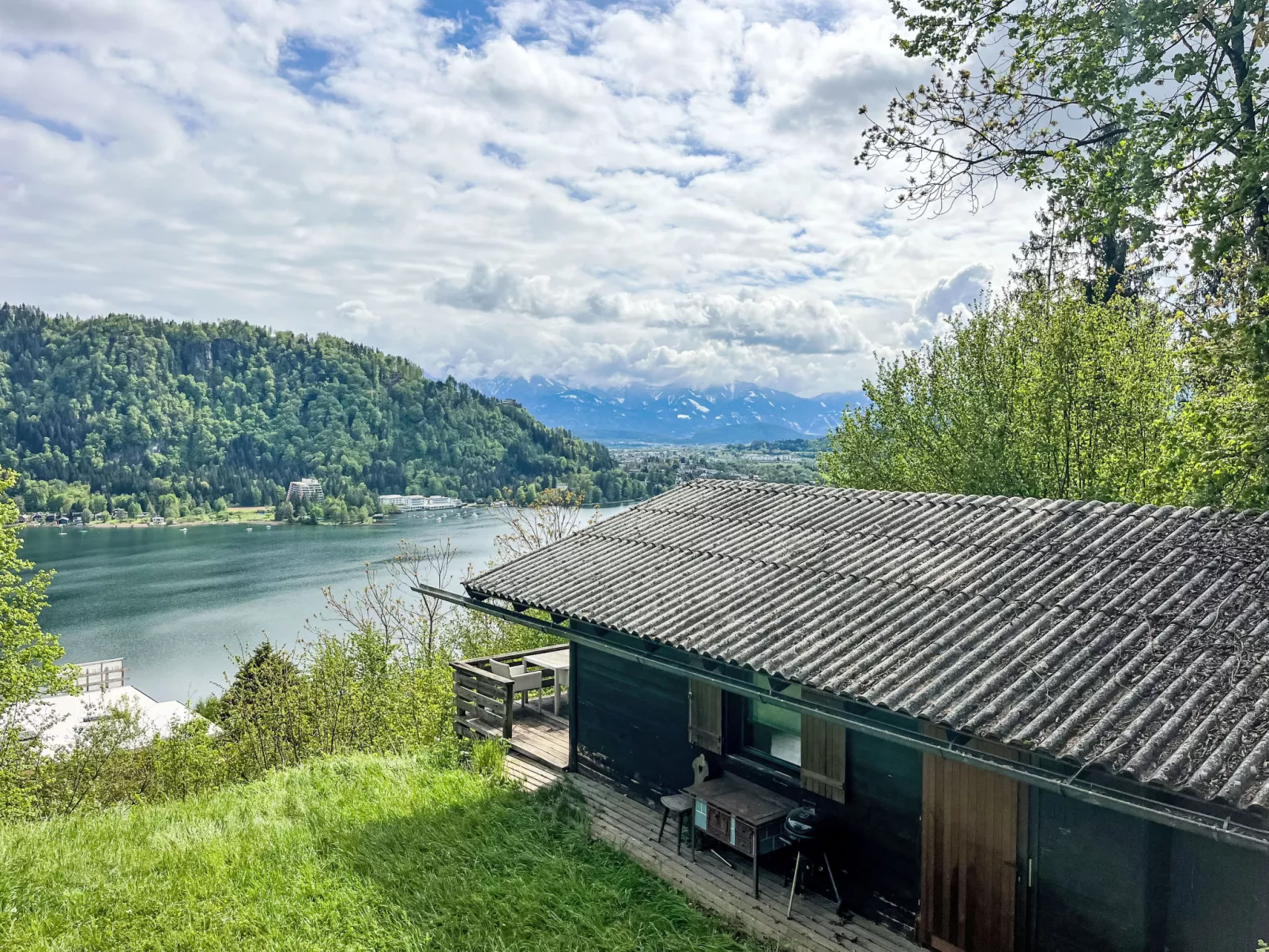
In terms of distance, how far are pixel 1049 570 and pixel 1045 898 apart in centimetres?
249

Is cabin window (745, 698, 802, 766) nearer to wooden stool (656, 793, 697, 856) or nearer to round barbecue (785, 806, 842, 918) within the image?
round barbecue (785, 806, 842, 918)

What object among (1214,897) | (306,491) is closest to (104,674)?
(1214,897)

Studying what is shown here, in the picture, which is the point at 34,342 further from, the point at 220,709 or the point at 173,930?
the point at 173,930

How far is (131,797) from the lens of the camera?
14.7m

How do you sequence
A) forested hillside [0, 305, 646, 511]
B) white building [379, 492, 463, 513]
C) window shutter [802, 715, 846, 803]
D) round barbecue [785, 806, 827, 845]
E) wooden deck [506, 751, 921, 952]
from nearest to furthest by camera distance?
1. wooden deck [506, 751, 921, 952]
2. round barbecue [785, 806, 827, 845]
3. window shutter [802, 715, 846, 803]
4. white building [379, 492, 463, 513]
5. forested hillside [0, 305, 646, 511]

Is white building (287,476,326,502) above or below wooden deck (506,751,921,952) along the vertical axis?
below

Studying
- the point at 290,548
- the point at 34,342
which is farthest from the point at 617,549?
the point at 34,342

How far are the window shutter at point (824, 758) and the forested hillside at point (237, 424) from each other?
75.8m

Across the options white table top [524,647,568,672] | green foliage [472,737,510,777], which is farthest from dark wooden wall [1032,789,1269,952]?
white table top [524,647,568,672]

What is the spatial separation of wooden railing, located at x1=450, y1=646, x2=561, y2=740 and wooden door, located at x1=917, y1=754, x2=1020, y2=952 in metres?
6.19

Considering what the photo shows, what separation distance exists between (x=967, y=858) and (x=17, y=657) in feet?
55.6

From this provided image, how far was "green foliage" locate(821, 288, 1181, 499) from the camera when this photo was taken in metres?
16.5

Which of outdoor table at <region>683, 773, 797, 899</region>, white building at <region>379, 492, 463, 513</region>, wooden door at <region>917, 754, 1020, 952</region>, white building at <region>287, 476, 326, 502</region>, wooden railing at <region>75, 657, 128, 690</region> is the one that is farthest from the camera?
white building at <region>287, 476, 326, 502</region>

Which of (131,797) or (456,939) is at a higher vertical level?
(456,939)
